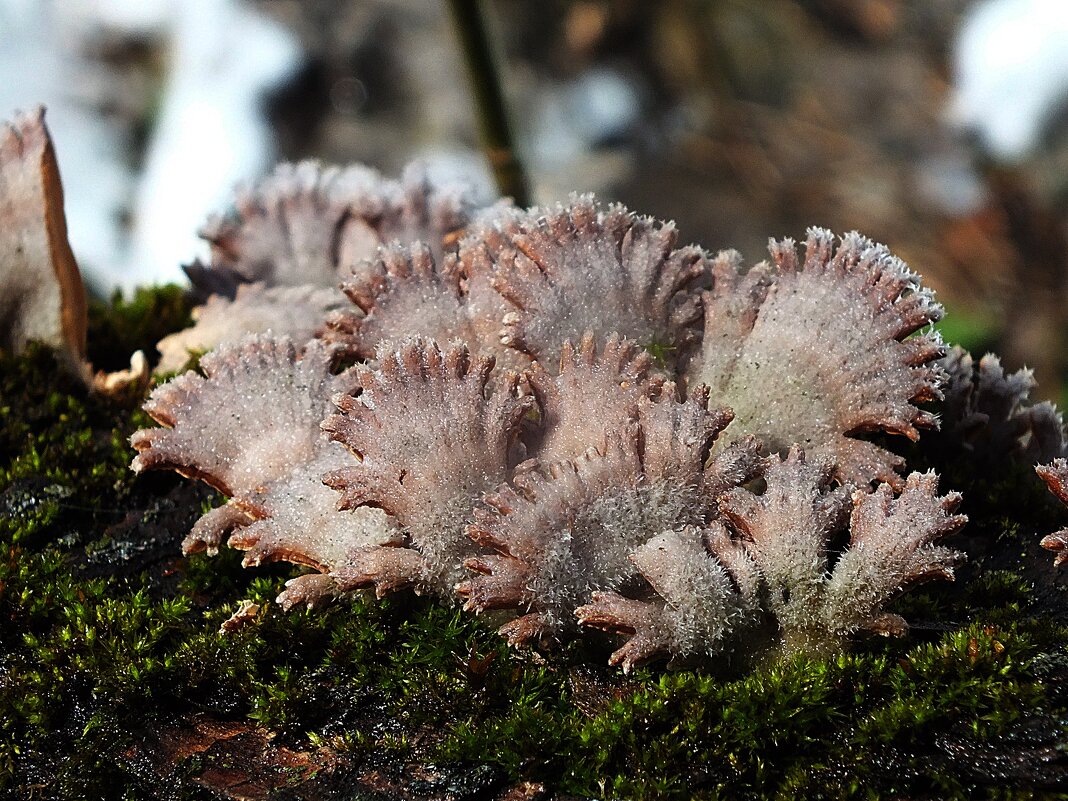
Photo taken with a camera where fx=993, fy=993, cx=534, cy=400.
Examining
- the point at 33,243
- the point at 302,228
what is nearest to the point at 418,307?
the point at 302,228

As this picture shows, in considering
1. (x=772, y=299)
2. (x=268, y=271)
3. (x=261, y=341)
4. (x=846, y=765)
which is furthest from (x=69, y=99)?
(x=846, y=765)

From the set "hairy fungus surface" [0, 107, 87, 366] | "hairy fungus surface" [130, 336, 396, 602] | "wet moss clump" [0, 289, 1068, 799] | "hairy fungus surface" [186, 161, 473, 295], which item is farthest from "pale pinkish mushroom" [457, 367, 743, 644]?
"hairy fungus surface" [0, 107, 87, 366]

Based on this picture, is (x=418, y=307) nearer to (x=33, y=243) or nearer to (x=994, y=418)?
(x=33, y=243)

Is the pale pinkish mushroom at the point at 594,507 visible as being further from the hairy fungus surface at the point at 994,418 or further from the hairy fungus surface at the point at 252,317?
the hairy fungus surface at the point at 252,317

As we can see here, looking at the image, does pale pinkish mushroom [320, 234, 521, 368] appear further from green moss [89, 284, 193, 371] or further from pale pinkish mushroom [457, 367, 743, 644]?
green moss [89, 284, 193, 371]

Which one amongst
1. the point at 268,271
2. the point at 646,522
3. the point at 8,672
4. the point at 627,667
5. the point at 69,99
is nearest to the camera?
the point at 627,667

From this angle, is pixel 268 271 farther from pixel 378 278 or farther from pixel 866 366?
pixel 866 366

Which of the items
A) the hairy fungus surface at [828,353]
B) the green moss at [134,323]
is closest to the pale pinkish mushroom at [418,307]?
the hairy fungus surface at [828,353]
